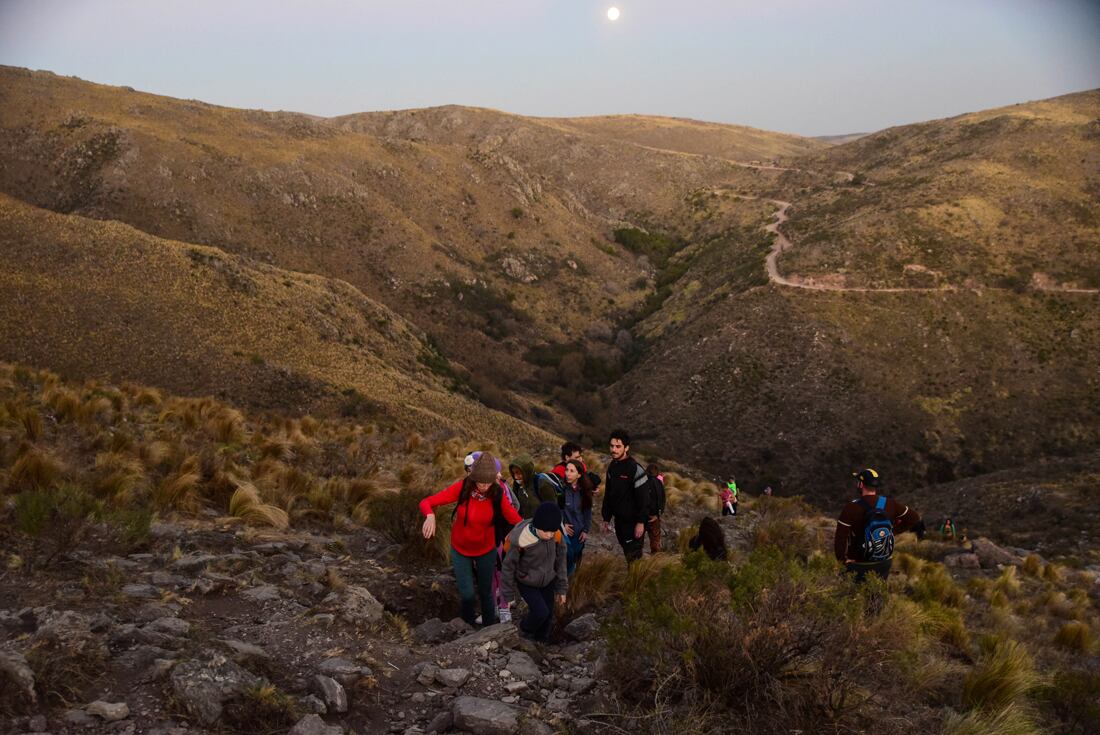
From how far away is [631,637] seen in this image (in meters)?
4.88

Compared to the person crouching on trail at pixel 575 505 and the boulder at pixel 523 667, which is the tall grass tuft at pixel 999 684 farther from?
the person crouching on trail at pixel 575 505

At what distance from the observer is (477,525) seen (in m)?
6.42

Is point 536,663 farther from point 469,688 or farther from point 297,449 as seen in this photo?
point 297,449

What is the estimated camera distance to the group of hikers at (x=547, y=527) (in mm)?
6109

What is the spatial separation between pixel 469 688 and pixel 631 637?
4.33 ft

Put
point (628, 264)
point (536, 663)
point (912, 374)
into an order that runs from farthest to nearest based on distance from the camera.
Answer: point (628, 264) < point (912, 374) < point (536, 663)

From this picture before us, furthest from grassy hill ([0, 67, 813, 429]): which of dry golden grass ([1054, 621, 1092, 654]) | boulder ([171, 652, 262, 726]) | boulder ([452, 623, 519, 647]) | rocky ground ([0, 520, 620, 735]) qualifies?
boulder ([171, 652, 262, 726])

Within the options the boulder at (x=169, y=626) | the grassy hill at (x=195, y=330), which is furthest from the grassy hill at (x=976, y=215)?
the boulder at (x=169, y=626)

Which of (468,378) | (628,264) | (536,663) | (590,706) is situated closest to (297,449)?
(536,663)

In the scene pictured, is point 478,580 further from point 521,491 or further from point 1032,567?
point 1032,567

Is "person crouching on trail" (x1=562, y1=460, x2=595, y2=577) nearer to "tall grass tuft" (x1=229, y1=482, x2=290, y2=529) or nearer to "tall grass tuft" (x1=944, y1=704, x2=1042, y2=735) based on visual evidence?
"tall grass tuft" (x1=944, y1=704, x2=1042, y2=735)

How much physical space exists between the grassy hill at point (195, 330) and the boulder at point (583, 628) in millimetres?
17131

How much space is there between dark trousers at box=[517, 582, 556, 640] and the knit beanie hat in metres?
1.03

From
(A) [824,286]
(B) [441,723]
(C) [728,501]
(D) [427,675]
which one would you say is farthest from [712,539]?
(A) [824,286]
